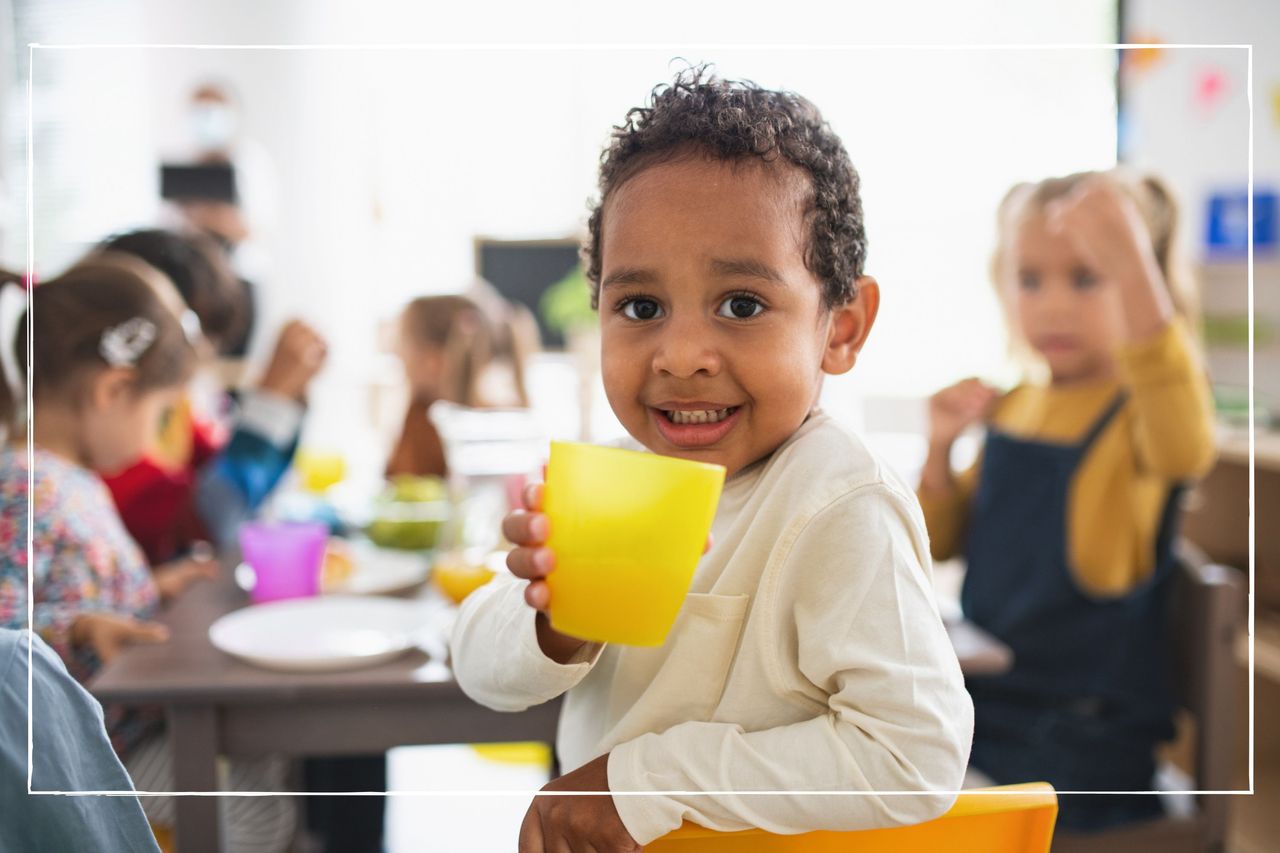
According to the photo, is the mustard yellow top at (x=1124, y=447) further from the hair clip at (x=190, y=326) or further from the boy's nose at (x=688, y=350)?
the hair clip at (x=190, y=326)

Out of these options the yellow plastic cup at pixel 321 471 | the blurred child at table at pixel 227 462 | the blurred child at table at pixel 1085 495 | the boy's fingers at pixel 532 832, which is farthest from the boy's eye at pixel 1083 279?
the yellow plastic cup at pixel 321 471

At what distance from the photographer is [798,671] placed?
0.44m

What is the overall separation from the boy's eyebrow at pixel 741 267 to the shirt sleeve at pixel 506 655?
0.17 m

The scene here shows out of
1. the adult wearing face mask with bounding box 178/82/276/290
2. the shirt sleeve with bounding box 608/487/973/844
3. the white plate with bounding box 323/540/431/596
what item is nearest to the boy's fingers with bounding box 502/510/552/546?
the shirt sleeve with bounding box 608/487/973/844

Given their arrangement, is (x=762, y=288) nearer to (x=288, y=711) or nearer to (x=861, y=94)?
(x=861, y=94)

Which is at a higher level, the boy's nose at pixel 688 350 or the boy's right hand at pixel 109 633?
the boy's nose at pixel 688 350

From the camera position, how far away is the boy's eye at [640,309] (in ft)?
1.43

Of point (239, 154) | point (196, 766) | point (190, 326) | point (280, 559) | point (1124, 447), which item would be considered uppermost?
point (239, 154)

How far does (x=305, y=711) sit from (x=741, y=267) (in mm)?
509

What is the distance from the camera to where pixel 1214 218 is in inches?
79.4

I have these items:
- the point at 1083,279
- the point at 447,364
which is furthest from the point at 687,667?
the point at 447,364

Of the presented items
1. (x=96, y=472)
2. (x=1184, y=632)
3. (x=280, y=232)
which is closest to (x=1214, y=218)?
(x=1184, y=632)

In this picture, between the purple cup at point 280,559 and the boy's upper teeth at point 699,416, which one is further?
the purple cup at point 280,559

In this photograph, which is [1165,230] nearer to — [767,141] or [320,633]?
[767,141]
